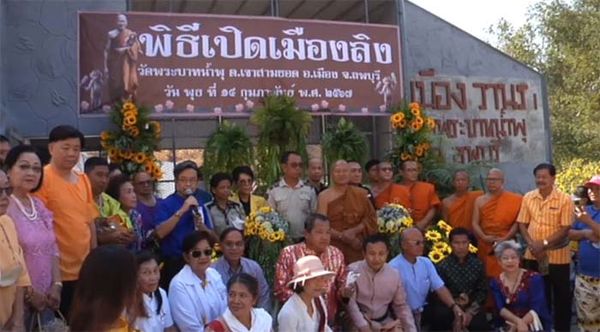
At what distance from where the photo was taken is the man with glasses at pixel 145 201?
5367 millimetres

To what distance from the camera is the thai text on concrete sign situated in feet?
34.9

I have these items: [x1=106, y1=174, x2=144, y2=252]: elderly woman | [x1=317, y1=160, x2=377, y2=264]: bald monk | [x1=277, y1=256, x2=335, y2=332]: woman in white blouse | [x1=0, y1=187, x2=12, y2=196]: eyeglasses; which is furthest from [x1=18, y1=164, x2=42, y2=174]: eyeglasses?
[x1=317, y1=160, x2=377, y2=264]: bald monk

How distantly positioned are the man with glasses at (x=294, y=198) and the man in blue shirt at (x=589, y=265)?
7.37ft

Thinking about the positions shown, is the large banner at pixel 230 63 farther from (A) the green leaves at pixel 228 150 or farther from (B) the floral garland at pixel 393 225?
(B) the floral garland at pixel 393 225

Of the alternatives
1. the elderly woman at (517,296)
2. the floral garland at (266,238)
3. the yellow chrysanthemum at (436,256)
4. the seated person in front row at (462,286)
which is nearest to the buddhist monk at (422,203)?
the yellow chrysanthemum at (436,256)

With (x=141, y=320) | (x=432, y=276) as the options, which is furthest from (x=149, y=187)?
(x=432, y=276)

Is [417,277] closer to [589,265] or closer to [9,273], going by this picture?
[589,265]

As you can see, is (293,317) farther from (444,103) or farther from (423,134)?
(444,103)

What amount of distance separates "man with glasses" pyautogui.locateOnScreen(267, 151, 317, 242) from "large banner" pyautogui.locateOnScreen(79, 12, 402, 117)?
2.70 meters

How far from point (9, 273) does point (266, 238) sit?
227 cm

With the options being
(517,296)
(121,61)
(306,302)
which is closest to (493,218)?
(517,296)

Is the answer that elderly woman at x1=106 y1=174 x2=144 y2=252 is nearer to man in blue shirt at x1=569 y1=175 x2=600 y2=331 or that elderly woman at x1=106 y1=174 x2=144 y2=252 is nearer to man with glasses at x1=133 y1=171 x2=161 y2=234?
man with glasses at x1=133 y1=171 x2=161 y2=234

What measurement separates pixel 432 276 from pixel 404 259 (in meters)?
0.26

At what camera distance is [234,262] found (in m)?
5.09
